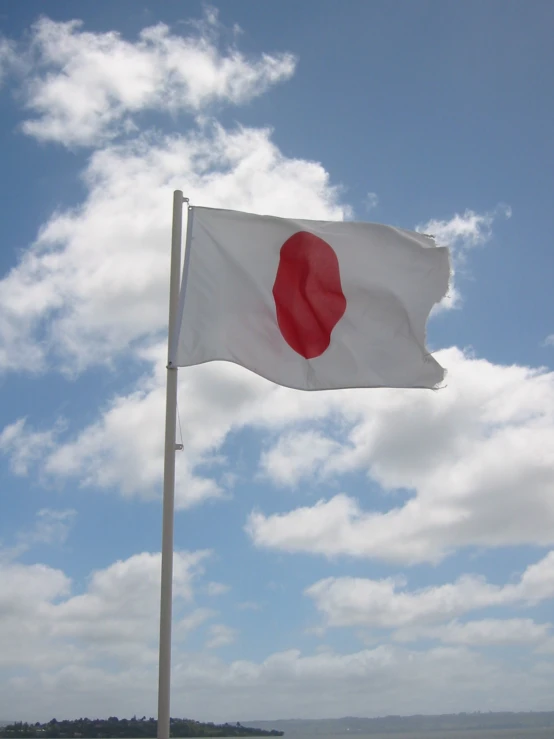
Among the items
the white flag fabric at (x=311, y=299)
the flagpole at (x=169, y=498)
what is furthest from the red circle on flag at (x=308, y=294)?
the flagpole at (x=169, y=498)

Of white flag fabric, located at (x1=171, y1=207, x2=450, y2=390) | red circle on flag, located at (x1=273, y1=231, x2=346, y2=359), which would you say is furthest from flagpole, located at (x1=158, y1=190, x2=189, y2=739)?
red circle on flag, located at (x1=273, y1=231, x2=346, y2=359)

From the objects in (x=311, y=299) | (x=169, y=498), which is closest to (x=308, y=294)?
(x=311, y=299)

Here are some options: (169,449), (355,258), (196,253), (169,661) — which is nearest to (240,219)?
(196,253)

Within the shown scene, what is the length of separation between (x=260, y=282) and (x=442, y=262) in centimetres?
318

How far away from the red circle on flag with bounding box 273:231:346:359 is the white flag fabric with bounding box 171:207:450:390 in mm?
15

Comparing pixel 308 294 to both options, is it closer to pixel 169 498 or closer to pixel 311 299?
pixel 311 299

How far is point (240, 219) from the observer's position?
12.7 metres

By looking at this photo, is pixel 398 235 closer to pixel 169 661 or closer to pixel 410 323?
pixel 410 323

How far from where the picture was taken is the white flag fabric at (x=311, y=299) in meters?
12.0

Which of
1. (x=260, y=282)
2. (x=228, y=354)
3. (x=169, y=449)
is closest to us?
(x=169, y=449)

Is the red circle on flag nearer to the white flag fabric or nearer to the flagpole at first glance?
the white flag fabric

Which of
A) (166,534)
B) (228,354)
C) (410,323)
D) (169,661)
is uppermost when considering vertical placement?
(410,323)

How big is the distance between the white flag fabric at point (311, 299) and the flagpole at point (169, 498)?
24cm

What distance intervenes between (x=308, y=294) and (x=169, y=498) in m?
4.08
